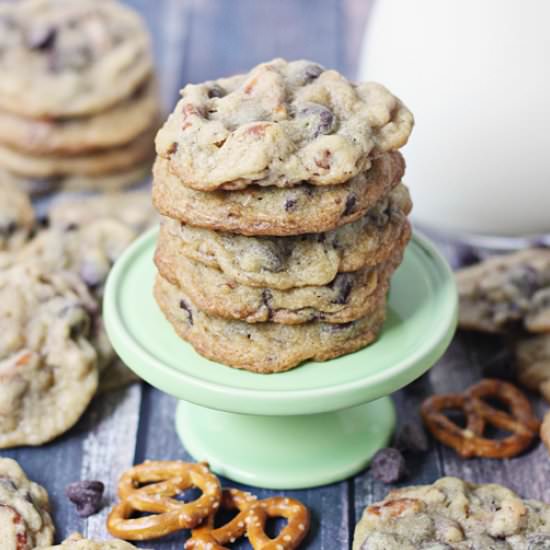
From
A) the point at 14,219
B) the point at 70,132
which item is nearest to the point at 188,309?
the point at 14,219

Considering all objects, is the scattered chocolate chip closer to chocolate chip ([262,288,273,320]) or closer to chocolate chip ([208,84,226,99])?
chocolate chip ([262,288,273,320])

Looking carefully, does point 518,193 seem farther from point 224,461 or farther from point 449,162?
point 224,461

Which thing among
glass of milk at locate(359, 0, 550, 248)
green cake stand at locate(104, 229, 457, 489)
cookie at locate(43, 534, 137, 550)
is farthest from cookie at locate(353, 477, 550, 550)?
glass of milk at locate(359, 0, 550, 248)

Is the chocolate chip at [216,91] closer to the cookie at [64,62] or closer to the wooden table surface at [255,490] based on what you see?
the wooden table surface at [255,490]

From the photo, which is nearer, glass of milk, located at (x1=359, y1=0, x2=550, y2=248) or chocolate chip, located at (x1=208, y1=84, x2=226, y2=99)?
chocolate chip, located at (x1=208, y1=84, x2=226, y2=99)

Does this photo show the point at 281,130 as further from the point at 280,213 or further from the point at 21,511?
the point at 21,511

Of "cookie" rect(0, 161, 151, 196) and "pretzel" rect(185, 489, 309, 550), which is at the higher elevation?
"pretzel" rect(185, 489, 309, 550)

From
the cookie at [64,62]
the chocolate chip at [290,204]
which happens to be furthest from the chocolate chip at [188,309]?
the cookie at [64,62]

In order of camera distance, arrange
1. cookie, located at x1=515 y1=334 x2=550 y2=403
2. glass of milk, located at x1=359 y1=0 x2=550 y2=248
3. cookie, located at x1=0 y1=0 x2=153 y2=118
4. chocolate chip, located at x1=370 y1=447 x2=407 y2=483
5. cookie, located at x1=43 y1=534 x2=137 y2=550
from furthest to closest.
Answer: cookie, located at x1=0 y1=0 x2=153 y2=118 < glass of milk, located at x1=359 y1=0 x2=550 y2=248 < cookie, located at x1=515 y1=334 x2=550 y2=403 < chocolate chip, located at x1=370 y1=447 x2=407 y2=483 < cookie, located at x1=43 y1=534 x2=137 y2=550
